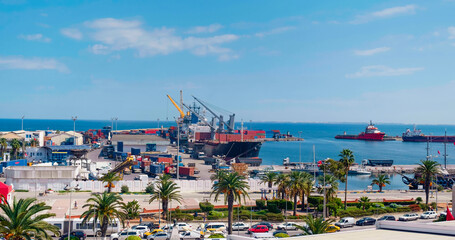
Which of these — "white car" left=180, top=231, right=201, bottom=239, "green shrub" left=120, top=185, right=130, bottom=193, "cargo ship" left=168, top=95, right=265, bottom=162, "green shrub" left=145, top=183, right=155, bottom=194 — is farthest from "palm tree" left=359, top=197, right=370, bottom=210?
"cargo ship" left=168, top=95, right=265, bottom=162

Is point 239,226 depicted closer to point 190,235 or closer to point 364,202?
point 190,235

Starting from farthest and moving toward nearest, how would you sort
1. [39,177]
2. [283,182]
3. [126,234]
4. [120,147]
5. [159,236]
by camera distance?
[120,147] → [39,177] → [283,182] → [126,234] → [159,236]

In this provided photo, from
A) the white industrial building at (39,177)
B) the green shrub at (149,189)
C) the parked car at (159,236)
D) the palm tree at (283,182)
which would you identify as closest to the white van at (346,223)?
the palm tree at (283,182)

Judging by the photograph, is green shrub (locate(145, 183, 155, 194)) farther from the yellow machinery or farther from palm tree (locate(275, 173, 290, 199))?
palm tree (locate(275, 173, 290, 199))

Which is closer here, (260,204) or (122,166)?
(260,204)

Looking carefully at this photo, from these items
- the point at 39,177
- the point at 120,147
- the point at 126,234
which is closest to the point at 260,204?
the point at 126,234

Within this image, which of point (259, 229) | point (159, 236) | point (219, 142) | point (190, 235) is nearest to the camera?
point (159, 236)

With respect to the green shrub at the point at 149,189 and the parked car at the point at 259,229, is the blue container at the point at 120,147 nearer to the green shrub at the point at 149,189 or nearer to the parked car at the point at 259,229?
the green shrub at the point at 149,189

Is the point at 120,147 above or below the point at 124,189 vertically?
above

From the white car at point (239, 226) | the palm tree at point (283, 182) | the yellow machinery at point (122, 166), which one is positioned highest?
the palm tree at point (283, 182)

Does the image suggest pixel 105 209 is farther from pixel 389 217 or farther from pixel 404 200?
pixel 404 200

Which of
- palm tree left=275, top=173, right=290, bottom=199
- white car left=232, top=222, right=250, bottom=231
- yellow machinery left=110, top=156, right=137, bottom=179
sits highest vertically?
palm tree left=275, top=173, right=290, bottom=199
